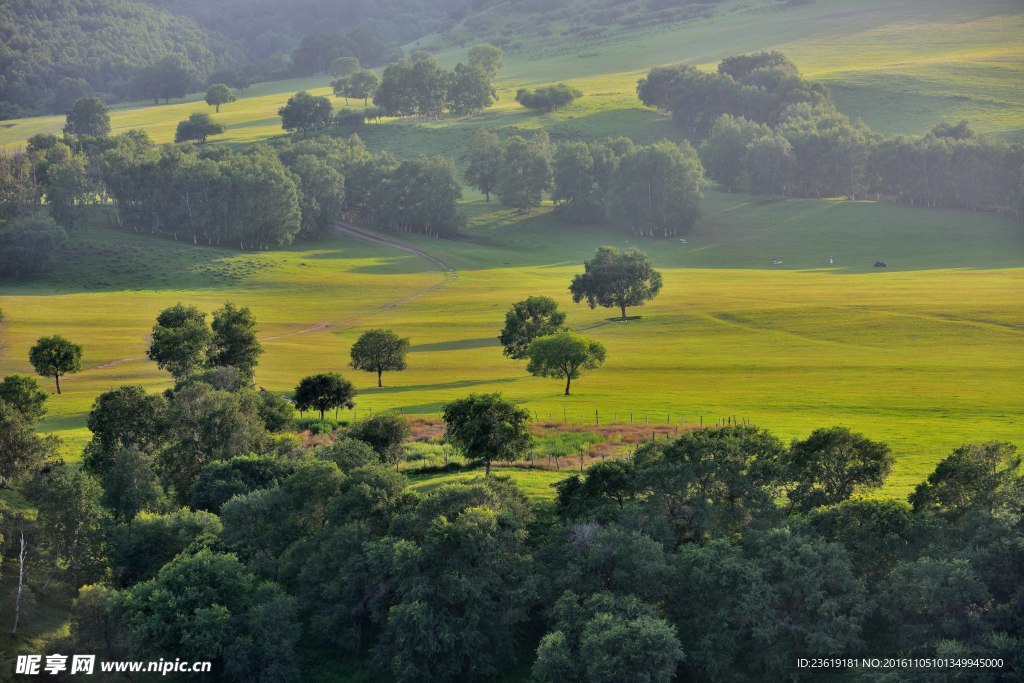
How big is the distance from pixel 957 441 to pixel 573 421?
24415mm

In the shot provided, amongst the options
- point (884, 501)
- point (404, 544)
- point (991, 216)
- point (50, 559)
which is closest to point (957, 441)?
point (884, 501)

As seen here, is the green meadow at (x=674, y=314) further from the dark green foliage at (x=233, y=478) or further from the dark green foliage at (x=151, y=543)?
the dark green foliage at (x=151, y=543)

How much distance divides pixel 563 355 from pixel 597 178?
337ft

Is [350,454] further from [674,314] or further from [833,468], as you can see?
[674,314]

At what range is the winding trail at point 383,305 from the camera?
111062 mm

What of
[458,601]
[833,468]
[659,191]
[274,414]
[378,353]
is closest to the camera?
[458,601]

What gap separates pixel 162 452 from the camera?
64.0 metres

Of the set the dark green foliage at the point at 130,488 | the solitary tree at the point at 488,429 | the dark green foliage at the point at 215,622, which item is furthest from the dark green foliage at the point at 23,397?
the dark green foliage at the point at 215,622

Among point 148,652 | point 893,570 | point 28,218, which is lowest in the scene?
point 148,652

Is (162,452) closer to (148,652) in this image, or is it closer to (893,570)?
(148,652)

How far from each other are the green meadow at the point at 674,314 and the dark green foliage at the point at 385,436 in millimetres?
8042

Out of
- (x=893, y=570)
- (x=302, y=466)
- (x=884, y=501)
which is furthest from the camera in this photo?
(x=302, y=466)

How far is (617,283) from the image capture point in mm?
113188

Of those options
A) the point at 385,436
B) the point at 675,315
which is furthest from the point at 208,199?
the point at 385,436
